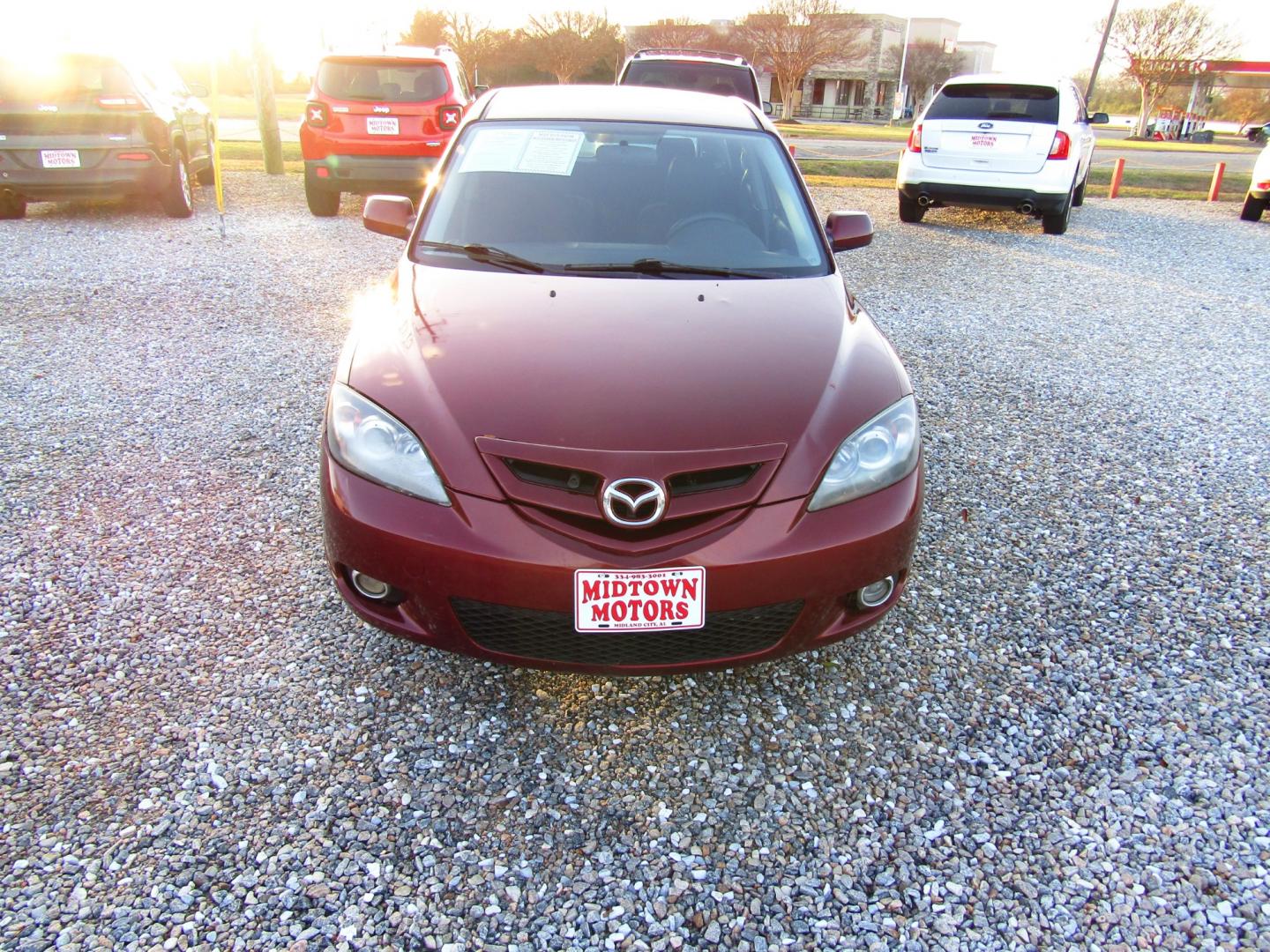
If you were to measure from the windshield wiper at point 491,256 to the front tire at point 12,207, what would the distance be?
26.8ft

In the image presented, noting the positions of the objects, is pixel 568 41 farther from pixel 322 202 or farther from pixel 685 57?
pixel 322 202

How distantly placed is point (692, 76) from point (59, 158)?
7049mm

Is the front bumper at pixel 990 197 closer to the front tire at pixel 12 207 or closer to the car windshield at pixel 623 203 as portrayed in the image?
the car windshield at pixel 623 203

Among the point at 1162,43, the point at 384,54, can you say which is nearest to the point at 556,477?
the point at 384,54

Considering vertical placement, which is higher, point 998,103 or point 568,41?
point 568,41

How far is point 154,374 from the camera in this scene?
4898 mm

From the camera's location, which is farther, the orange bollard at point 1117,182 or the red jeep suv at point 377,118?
the orange bollard at point 1117,182

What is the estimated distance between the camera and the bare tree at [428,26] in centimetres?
4106

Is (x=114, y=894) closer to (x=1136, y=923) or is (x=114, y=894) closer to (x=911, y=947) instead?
(x=911, y=947)

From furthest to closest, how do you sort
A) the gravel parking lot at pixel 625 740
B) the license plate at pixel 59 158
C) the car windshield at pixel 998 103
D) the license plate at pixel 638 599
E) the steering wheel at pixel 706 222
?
the car windshield at pixel 998 103, the license plate at pixel 59 158, the steering wheel at pixel 706 222, the license plate at pixel 638 599, the gravel parking lot at pixel 625 740

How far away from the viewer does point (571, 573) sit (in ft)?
6.60

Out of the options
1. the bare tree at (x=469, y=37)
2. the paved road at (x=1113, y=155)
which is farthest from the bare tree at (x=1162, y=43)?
the bare tree at (x=469, y=37)

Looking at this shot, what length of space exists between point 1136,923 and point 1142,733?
0.69 m

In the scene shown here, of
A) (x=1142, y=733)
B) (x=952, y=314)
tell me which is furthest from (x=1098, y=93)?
(x=1142, y=733)
